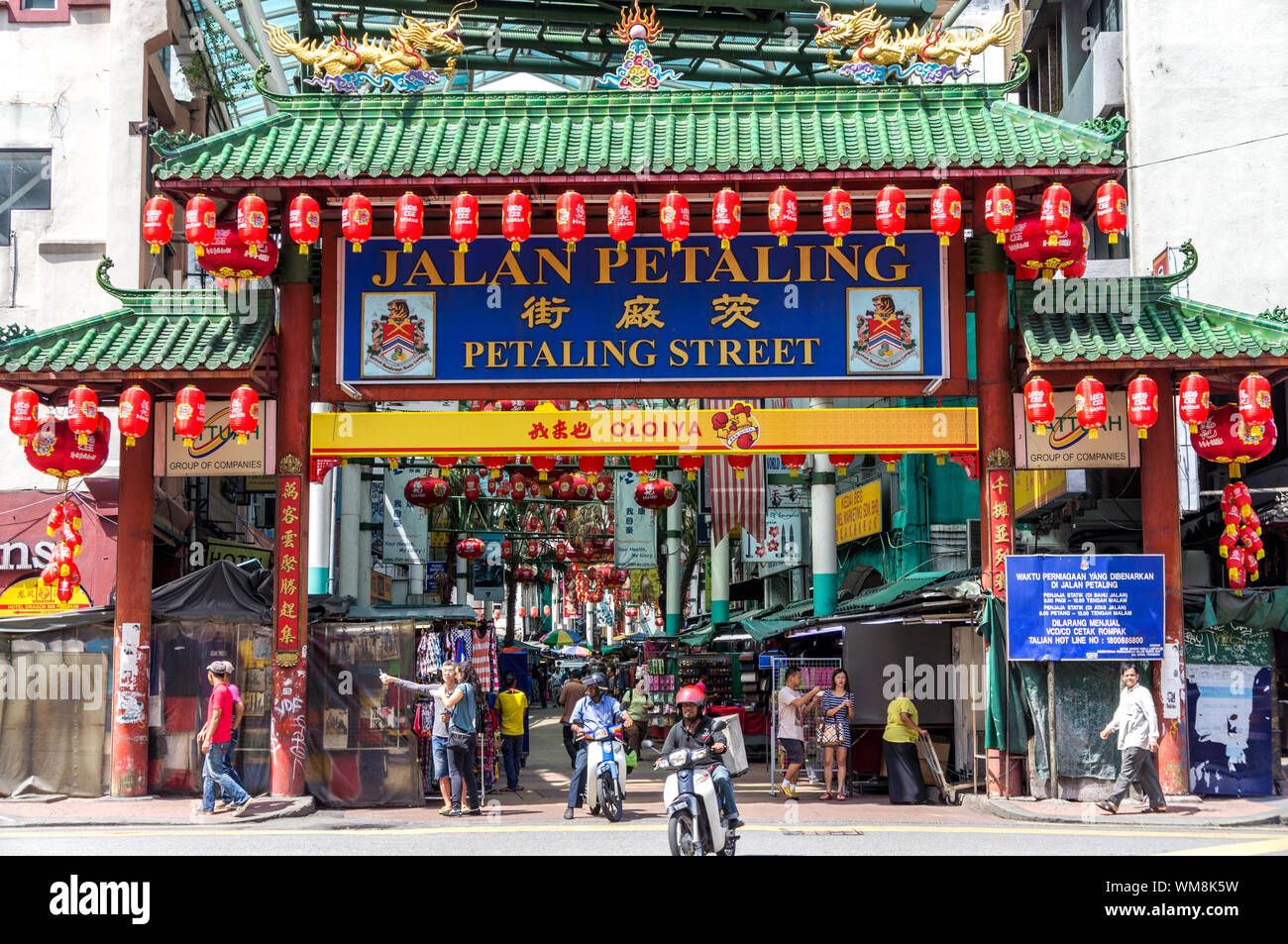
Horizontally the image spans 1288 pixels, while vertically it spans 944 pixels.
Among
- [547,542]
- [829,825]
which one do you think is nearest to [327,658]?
[829,825]

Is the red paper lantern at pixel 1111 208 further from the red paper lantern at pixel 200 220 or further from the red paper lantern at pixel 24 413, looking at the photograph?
the red paper lantern at pixel 24 413

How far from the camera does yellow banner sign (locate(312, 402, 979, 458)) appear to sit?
16703 mm

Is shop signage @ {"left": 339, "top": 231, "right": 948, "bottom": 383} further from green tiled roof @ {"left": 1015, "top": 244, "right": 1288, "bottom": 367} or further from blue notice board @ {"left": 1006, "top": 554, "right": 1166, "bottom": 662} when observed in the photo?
blue notice board @ {"left": 1006, "top": 554, "right": 1166, "bottom": 662}

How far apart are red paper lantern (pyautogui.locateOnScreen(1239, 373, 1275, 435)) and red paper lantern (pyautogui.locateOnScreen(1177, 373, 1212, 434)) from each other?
50cm

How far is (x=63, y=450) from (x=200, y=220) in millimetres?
3456

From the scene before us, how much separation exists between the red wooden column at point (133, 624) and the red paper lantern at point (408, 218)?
4342mm

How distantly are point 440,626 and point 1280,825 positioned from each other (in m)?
11.6

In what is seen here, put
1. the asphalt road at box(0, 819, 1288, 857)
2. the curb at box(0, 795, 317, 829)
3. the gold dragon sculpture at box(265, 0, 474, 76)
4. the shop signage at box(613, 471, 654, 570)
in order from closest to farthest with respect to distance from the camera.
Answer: the asphalt road at box(0, 819, 1288, 857) → the curb at box(0, 795, 317, 829) → the gold dragon sculpture at box(265, 0, 474, 76) → the shop signage at box(613, 471, 654, 570)

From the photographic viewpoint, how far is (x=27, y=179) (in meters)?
24.0

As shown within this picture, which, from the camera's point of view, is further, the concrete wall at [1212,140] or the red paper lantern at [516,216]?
the concrete wall at [1212,140]

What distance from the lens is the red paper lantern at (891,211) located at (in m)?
15.6

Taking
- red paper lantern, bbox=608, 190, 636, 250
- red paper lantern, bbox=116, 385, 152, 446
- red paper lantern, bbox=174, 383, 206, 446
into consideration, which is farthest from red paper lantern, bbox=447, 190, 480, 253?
red paper lantern, bbox=116, 385, 152, 446

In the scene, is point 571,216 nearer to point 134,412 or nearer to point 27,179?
point 134,412

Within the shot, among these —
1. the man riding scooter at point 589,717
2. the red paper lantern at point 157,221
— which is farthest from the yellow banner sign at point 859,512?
the red paper lantern at point 157,221
